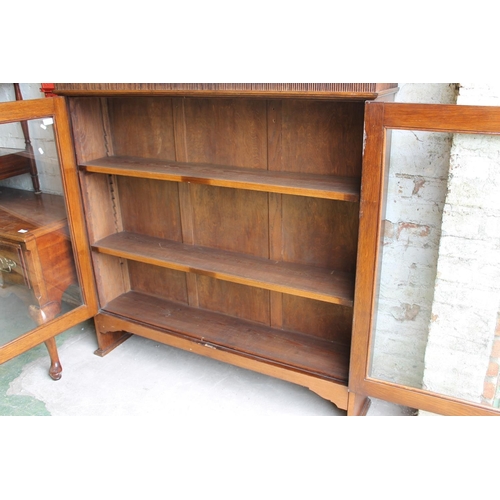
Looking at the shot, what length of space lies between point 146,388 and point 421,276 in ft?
4.26

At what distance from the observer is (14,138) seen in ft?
6.33

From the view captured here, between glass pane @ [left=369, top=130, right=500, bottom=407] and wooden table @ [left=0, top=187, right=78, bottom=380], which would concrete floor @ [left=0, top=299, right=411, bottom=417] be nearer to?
wooden table @ [left=0, top=187, right=78, bottom=380]

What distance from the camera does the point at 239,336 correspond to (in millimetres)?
2178

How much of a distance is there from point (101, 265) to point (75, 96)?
78 cm

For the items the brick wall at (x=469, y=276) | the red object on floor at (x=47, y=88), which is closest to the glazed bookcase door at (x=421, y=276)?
the brick wall at (x=469, y=276)

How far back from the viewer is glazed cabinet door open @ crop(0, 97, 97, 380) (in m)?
1.98

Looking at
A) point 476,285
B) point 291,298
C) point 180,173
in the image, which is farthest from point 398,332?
point 180,173

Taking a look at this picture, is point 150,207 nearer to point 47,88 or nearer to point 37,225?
point 37,225

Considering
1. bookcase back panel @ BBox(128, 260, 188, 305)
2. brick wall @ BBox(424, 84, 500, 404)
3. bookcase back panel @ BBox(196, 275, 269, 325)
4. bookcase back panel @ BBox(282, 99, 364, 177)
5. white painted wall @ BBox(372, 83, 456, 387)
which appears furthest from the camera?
bookcase back panel @ BBox(128, 260, 188, 305)

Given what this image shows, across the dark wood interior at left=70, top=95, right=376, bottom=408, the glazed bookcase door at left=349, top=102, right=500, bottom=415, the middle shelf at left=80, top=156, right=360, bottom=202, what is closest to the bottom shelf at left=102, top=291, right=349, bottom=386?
the dark wood interior at left=70, top=95, right=376, bottom=408

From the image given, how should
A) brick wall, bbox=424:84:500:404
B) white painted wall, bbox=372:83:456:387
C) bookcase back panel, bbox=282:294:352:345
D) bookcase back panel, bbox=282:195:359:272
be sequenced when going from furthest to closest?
bookcase back panel, bbox=282:294:352:345 → bookcase back panel, bbox=282:195:359:272 → white painted wall, bbox=372:83:456:387 → brick wall, bbox=424:84:500:404

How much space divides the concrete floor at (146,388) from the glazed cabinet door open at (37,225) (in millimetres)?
72

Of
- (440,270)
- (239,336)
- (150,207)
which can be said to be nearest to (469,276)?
(440,270)

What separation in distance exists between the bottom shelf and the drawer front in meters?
0.48
